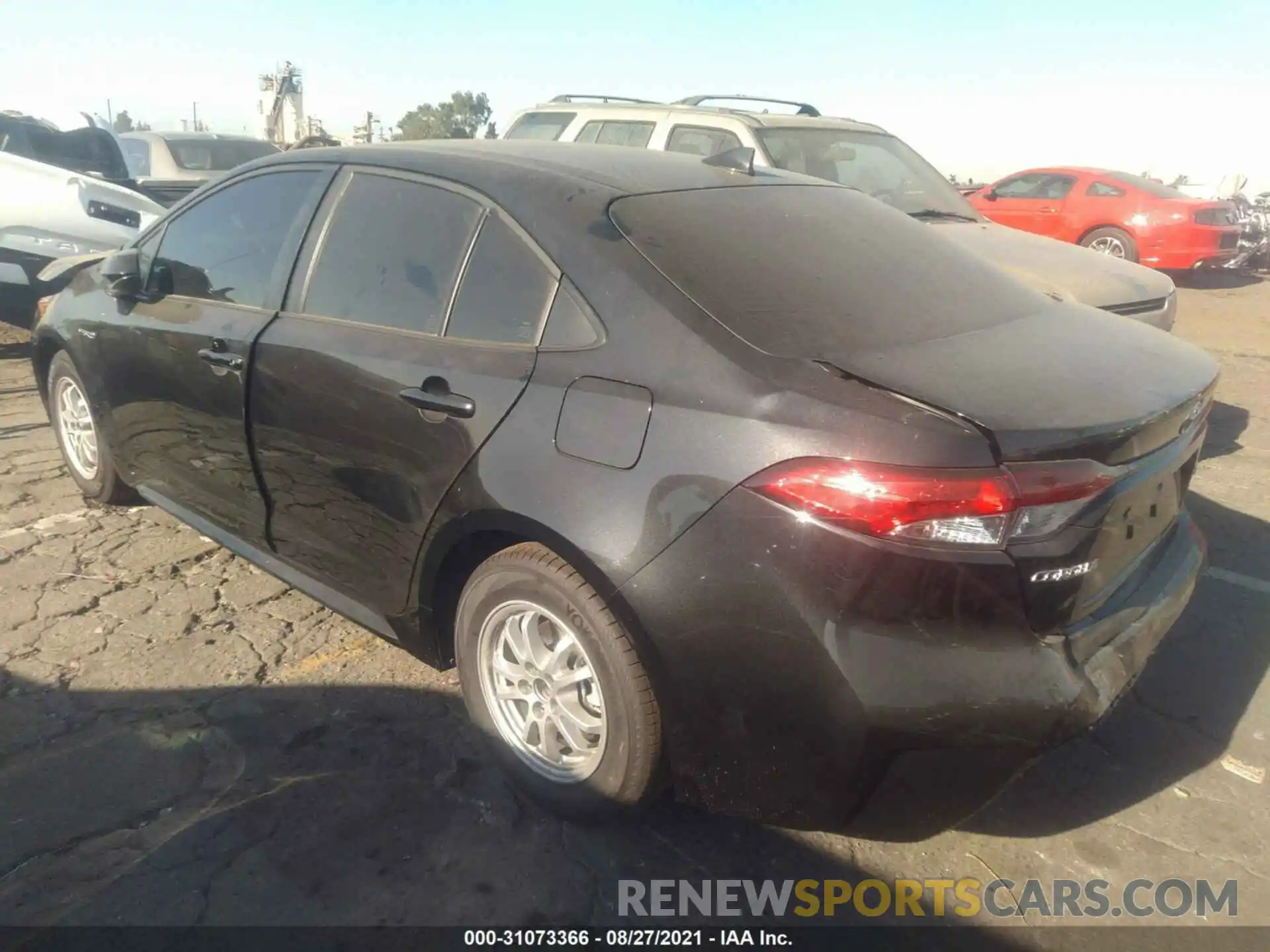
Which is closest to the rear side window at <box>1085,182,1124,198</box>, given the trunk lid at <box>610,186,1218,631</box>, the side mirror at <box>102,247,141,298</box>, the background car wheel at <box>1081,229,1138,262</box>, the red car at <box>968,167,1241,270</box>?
the red car at <box>968,167,1241,270</box>

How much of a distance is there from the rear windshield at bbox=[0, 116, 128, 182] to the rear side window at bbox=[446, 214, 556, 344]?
25.8 ft

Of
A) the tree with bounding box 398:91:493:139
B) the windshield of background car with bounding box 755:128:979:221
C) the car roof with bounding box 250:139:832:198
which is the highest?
the car roof with bounding box 250:139:832:198

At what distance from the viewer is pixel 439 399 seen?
2.60 metres

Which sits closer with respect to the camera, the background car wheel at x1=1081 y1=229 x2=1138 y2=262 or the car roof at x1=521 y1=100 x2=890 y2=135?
the car roof at x1=521 y1=100 x2=890 y2=135

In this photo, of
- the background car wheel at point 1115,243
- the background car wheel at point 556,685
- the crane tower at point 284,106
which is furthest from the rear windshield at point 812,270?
the crane tower at point 284,106

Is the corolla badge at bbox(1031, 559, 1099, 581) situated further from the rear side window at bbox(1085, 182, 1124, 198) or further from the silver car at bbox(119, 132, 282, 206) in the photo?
the rear side window at bbox(1085, 182, 1124, 198)

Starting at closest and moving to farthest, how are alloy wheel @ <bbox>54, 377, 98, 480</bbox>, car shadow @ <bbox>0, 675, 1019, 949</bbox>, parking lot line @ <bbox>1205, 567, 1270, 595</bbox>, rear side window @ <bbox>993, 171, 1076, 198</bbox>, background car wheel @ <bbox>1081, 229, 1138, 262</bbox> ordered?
car shadow @ <bbox>0, 675, 1019, 949</bbox> → parking lot line @ <bbox>1205, 567, 1270, 595</bbox> → alloy wheel @ <bbox>54, 377, 98, 480</bbox> → background car wheel @ <bbox>1081, 229, 1138, 262</bbox> → rear side window @ <bbox>993, 171, 1076, 198</bbox>

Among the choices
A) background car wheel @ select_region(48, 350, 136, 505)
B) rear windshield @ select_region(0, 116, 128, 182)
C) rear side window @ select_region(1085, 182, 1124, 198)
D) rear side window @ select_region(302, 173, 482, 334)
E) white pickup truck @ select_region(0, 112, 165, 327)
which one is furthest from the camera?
rear side window @ select_region(1085, 182, 1124, 198)

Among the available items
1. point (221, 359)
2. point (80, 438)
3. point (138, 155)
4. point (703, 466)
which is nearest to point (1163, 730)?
point (703, 466)

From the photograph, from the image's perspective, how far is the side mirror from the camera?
12.4 ft

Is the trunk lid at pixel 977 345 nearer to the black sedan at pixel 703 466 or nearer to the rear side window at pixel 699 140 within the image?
the black sedan at pixel 703 466

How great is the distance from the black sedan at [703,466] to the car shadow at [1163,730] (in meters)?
0.48

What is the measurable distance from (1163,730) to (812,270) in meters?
1.78

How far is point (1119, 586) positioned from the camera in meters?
2.36
